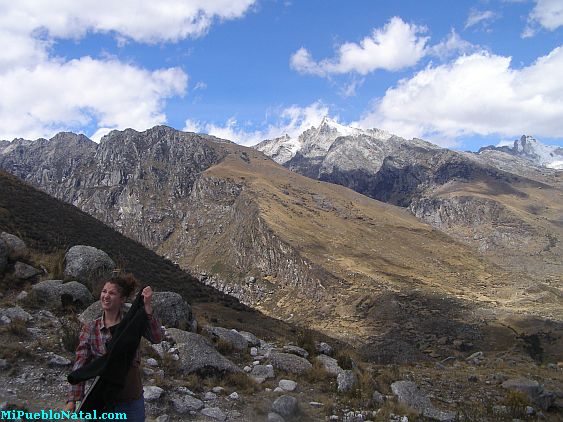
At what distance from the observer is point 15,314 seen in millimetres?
11602

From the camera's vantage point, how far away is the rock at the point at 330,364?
500 inches

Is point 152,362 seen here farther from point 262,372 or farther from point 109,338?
point 109,338

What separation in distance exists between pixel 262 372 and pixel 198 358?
1922mm

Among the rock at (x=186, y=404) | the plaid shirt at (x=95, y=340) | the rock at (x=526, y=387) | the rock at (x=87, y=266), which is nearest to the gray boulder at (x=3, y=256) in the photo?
the rock at (x=87, y=266)

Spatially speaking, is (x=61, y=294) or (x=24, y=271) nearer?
(x=61, y=294)

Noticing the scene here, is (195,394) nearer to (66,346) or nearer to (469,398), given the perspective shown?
(66,346)

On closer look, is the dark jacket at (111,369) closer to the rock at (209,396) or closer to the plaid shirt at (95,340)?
the plaid shirt at (95,340)

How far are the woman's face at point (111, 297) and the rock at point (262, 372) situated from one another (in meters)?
7.22

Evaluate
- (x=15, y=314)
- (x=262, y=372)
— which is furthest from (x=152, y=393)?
(x=15, y=314)

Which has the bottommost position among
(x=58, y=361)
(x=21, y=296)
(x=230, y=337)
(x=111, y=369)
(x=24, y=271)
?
(x=58, y=361)

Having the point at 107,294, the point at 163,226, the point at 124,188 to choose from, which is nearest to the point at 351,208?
the point at 163,226

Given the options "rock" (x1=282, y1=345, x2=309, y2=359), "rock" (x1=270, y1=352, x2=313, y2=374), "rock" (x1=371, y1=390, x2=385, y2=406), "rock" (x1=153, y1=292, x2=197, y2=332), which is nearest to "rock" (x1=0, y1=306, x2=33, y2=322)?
"rock" (x1=153, y1=292, x2=197, y2=332)

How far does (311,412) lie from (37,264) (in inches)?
462

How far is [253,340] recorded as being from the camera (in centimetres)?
1523
